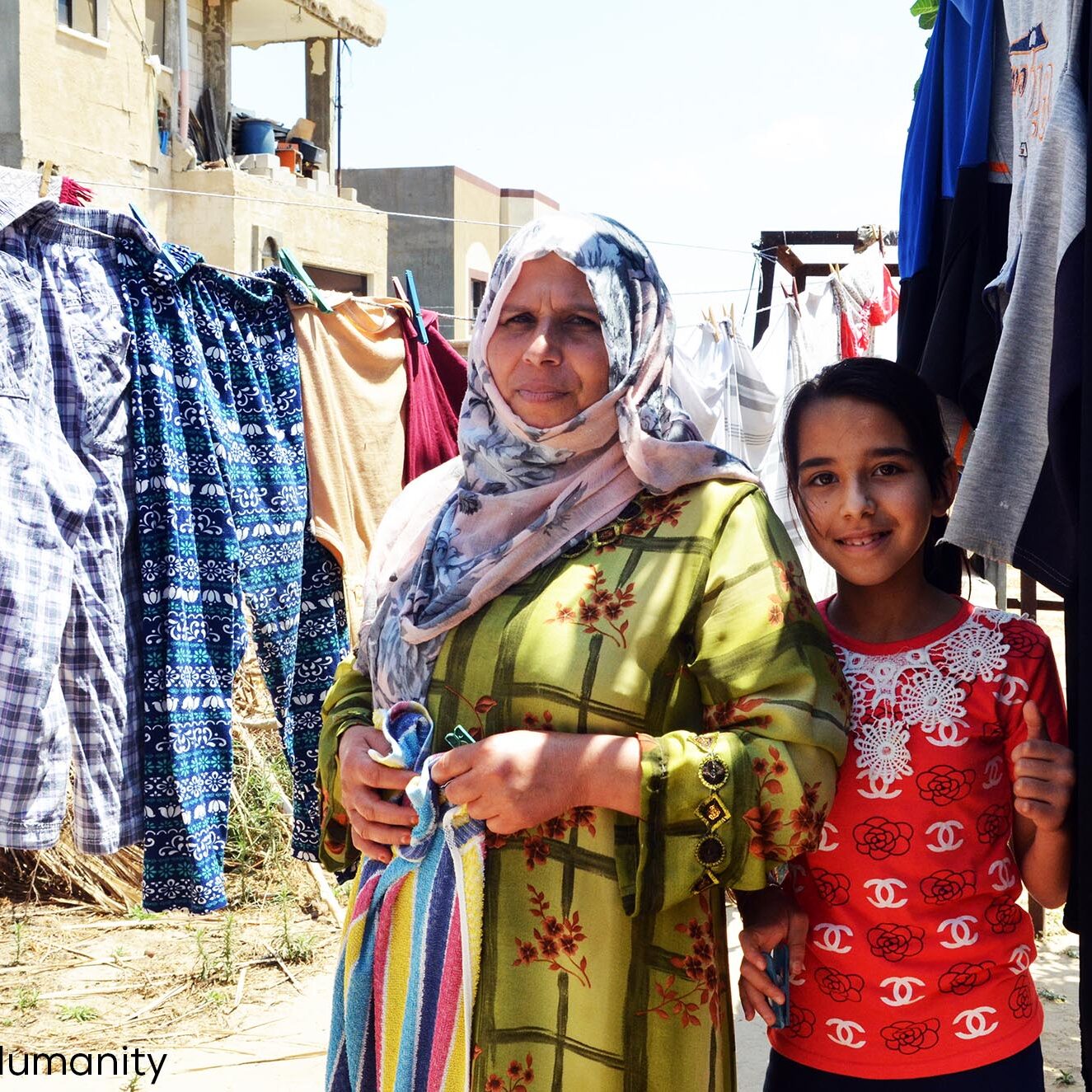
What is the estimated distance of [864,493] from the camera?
1.62 meters

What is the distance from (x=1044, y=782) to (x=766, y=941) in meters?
0.40

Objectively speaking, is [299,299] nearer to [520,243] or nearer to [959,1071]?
[520,243]

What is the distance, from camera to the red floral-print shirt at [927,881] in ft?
4.83

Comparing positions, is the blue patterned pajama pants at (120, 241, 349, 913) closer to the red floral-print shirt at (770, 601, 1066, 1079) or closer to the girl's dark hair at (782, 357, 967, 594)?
the girl's dark hair at (782, 357, 967, 594)

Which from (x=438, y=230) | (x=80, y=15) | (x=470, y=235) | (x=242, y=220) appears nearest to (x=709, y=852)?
(x=80, y=15)

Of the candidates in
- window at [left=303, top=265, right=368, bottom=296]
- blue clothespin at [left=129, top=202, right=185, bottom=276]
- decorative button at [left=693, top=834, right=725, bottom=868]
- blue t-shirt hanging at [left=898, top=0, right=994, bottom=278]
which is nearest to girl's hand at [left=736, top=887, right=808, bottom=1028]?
decorative button at [left=693, top=834, right=725, bottom=868]

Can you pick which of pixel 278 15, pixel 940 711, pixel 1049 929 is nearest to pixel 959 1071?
pixel 940 711

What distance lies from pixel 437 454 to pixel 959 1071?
242cm

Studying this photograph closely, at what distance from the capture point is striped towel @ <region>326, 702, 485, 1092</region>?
149 centimetres

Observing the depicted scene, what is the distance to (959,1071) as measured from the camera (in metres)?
1.46

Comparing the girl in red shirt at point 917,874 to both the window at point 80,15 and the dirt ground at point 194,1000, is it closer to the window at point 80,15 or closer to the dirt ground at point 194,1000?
the dirt ground at point 194,1000

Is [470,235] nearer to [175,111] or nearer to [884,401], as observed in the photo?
[175,111]

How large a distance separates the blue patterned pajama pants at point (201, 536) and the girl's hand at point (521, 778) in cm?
138

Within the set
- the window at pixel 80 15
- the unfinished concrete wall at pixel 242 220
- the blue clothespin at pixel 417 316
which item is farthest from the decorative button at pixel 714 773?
the window at pixel 80 15
